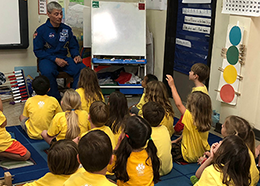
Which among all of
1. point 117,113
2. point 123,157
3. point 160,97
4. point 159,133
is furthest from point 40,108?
point 123,157

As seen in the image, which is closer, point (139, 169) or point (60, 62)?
point (139, 169)

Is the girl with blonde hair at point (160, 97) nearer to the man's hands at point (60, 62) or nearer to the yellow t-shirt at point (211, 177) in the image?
the yellow t-shirt at point (211, 177)

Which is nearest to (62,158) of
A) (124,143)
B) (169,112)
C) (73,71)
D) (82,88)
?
(124,143)

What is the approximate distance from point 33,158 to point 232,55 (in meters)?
2.29

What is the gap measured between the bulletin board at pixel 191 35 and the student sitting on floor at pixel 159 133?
1.98 meters

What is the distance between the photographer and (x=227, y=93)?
3680 millimetres

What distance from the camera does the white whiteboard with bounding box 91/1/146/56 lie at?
4797mm

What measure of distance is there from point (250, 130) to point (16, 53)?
3.92 meters

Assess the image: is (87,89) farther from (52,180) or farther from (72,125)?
(52,180)

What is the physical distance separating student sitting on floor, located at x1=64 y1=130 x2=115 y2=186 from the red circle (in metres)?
2.42

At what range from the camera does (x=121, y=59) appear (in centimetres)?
469

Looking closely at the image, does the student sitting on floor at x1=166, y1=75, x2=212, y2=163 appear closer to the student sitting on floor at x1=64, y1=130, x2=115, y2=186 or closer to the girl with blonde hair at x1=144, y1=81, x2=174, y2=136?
the girl with blonde hair at x1=144, y1=81, x2=174, y2=136

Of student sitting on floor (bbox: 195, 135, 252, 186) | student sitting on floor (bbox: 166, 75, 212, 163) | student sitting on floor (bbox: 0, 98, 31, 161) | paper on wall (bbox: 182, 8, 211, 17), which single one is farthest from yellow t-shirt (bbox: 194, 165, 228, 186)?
paper on wall (bbox: 182, 8, 211, 17)

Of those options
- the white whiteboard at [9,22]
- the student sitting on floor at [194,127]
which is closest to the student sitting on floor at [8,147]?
the student sitting on floor at [194,127]
